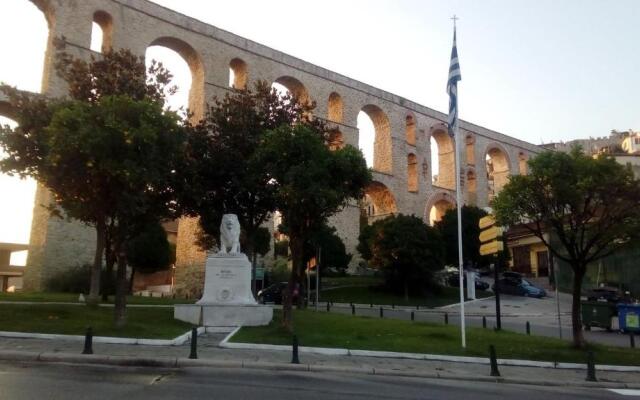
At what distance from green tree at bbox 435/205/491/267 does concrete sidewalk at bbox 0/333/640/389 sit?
39574 mm

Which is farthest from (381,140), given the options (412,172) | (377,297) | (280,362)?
(280,362)

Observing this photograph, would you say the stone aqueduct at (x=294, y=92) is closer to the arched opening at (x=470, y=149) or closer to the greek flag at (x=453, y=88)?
the arched opening at (x=470, y=149)

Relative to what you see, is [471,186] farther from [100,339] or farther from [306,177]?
[100,339]

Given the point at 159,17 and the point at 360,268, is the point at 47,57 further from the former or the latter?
the point at 360,268

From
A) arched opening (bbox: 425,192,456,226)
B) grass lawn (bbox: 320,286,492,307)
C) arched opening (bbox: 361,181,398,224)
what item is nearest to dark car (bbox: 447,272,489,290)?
grass lawn (bbox: 320,286,492,307)

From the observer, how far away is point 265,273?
42344 mm

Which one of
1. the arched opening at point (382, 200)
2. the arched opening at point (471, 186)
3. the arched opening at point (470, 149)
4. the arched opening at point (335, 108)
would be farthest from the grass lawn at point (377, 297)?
the arched opening at point (470, 149)

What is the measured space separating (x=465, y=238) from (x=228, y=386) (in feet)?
156

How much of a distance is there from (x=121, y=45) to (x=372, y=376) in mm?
36115

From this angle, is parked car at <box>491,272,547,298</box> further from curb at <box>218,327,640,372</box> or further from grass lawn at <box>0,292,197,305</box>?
curb at <box>218,327,640,372</box>

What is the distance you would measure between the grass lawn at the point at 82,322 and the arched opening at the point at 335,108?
1534 inches

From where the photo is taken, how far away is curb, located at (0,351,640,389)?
10523 mm

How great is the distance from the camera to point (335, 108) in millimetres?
55625

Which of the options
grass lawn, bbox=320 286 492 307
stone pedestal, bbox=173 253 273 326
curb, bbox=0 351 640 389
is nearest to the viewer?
curb, bbox=0 351 640 389
